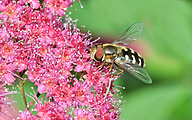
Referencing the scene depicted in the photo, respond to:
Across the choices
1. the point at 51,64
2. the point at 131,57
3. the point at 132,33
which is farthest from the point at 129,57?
the point at 51,64

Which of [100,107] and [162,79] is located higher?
[162,79]

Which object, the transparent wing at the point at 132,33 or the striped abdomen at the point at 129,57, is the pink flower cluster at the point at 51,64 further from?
the transparent wing at the point at 132,33

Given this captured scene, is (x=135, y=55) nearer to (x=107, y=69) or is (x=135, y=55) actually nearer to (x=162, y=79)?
(x=107, y=69)

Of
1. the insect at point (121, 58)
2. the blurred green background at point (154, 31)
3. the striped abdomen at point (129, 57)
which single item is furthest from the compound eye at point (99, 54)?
the blurred green background at point (154, 31)

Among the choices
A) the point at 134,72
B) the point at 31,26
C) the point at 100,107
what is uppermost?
the point at 31,26

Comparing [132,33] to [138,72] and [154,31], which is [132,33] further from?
[154,31]

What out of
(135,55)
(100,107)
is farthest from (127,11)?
(100,107)

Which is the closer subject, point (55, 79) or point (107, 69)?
point (55, 79)

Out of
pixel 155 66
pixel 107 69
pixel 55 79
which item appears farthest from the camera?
pixel 155 66
